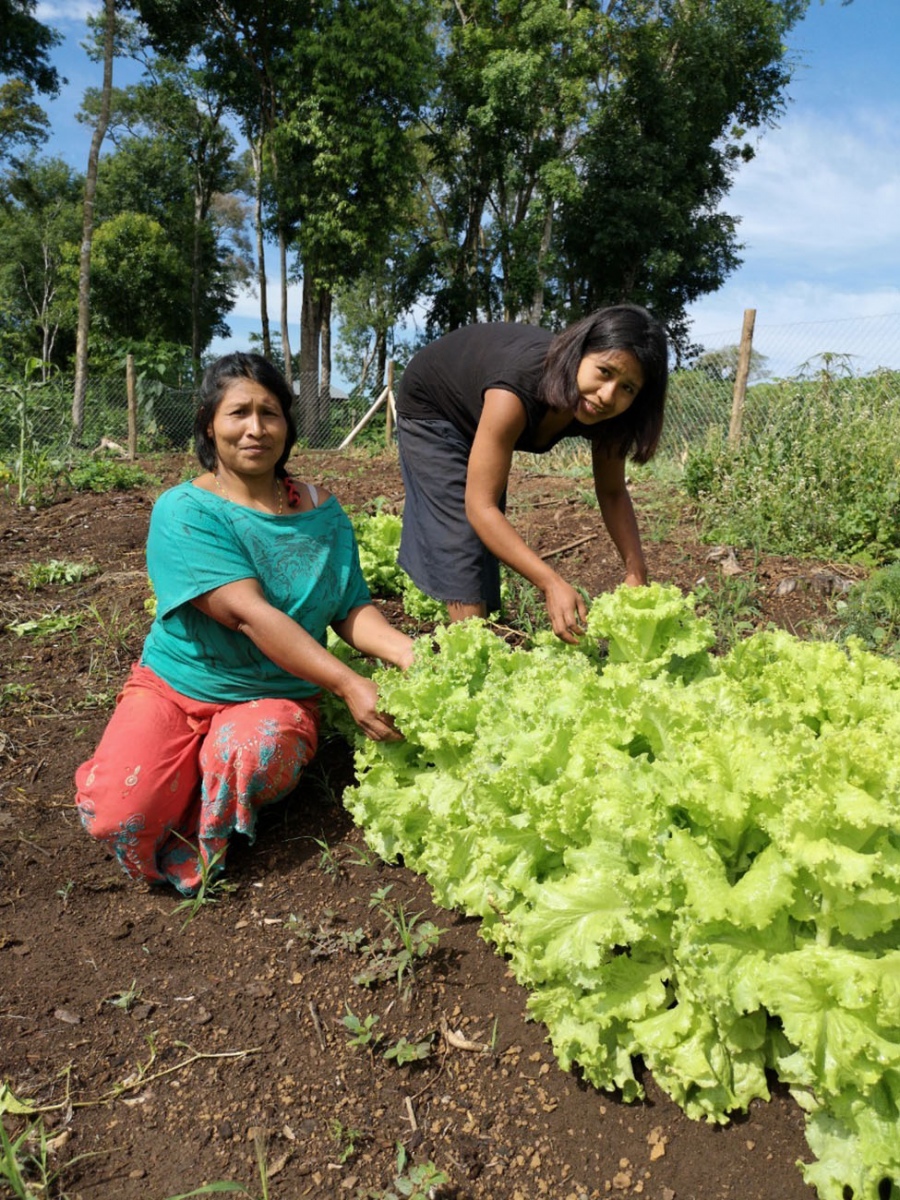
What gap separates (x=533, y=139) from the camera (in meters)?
25.8

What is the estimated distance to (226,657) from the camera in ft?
9.50

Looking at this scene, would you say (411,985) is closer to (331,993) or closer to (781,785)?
(331,993)

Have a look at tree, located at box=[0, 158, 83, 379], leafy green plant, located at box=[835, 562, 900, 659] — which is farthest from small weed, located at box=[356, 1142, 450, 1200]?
tree, located at box=[0, 158, 83, 379]

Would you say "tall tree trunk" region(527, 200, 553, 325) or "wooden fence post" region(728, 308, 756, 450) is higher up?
"tall tree trunk" region(527, 200, 553, 325)

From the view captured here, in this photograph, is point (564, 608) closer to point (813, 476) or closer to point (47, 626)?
point (47, 626)

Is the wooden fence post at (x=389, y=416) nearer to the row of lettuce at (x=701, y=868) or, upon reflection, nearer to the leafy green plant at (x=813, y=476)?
the leafy green plant at (x=813, y=476)

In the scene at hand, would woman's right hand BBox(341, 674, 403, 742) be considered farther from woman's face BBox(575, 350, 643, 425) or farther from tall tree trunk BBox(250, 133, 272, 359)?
tall tree trunk BBox(250, 133, 272, 359)

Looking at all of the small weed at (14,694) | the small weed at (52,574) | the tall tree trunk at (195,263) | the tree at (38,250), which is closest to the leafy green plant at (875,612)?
the small weed at (14,694)

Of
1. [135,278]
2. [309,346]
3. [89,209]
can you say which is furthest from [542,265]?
[89,209]

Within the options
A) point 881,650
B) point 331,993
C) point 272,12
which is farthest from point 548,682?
point 272,12

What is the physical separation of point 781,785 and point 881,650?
3.30 m

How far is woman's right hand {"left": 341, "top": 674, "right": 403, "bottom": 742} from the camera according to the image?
2.64 m

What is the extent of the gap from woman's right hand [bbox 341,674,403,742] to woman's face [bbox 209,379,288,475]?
0.80m

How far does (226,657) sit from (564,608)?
1.17m
